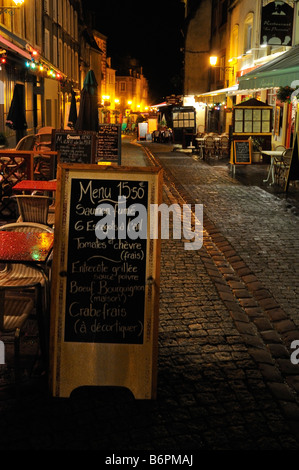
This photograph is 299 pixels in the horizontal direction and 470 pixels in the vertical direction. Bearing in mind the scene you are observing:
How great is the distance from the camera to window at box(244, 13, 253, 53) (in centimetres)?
2723

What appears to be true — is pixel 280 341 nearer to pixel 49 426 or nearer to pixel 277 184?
pixel 49 426

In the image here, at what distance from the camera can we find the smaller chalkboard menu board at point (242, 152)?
1769cm

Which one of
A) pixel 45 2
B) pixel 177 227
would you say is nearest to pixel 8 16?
pixel 45 2

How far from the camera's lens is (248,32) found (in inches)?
1109

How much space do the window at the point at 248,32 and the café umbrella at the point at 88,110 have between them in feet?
48.7

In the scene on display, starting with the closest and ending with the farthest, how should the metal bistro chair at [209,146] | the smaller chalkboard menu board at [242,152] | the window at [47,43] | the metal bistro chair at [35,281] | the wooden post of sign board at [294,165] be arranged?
the metal bistro chair at [35,281]
the wooden post of sign board at [294,165]
the smaller chalkboard menu board at [242,152]
the metal bistro chair at [209,146]
the window at [47,43]

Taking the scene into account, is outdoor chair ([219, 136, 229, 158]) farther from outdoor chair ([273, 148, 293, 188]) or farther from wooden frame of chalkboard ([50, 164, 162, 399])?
wooden frame of chalkboard ([50, 164, 162, 399])

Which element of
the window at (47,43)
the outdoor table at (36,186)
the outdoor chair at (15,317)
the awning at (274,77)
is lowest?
the outdoor chair at (15,317)

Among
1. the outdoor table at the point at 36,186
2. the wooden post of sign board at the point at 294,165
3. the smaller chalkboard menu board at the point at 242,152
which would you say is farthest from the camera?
the smaller chalkboard menu board at the point at 242,152

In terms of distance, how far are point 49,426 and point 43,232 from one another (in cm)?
203

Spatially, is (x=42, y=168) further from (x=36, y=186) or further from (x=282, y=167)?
(x=282, y=167)

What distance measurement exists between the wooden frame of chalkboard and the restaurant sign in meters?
16.1

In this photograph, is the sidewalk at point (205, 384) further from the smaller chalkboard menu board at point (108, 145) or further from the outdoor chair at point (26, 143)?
the smaller chalkboard menu board at point (108, 145)

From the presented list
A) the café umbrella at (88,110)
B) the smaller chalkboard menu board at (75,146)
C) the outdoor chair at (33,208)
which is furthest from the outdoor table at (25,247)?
the café umbrella at (88,110)
